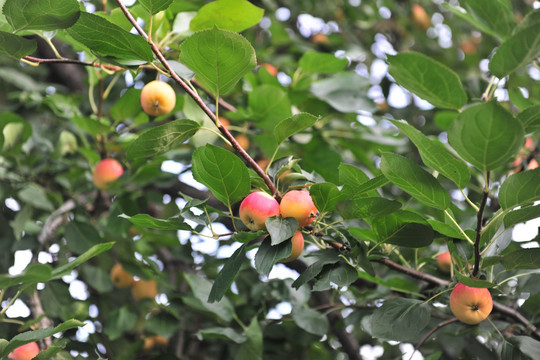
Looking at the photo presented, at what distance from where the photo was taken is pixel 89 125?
55.9 inches

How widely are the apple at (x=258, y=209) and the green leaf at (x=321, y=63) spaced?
657 mm

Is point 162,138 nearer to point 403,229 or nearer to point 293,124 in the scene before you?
point 293,124

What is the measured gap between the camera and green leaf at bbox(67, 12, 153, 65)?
87 centimetres

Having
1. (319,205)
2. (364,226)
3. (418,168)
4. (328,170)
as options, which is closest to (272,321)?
(328,170)

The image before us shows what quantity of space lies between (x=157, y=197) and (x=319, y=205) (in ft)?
2.91

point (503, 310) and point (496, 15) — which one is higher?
point (496, 15)

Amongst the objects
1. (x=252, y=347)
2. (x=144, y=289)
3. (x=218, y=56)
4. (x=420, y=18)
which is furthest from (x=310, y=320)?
(x=420, y=18)

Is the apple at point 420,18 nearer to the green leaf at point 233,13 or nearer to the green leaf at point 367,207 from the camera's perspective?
the green leaf at point 233,13

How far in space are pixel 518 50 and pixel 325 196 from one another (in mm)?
330

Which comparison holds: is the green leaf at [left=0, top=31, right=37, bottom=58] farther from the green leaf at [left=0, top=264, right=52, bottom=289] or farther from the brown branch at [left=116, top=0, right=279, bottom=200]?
the green leaf at [left=0, top=264, right=52, bottom=289]

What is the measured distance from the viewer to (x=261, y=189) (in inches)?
37.3

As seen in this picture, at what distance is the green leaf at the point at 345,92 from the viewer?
60.6 inches

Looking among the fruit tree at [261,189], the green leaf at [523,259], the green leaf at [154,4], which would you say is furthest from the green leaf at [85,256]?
the green leaf at [523,259]

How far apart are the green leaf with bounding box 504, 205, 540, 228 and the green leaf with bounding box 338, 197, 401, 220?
6.1 inches
